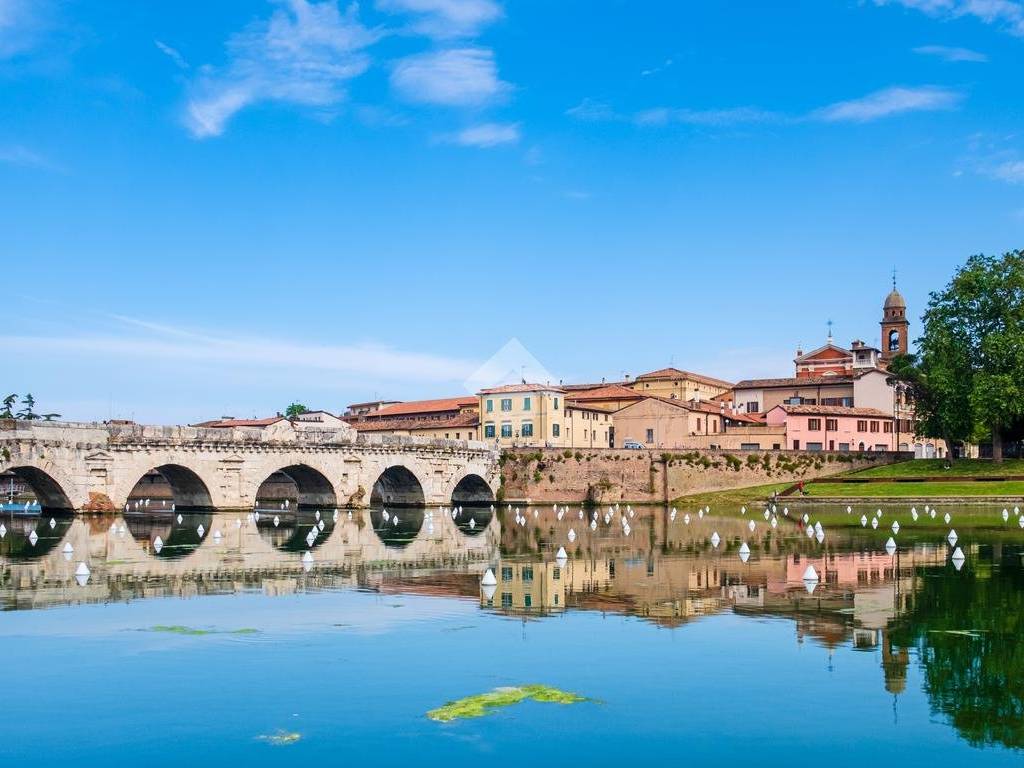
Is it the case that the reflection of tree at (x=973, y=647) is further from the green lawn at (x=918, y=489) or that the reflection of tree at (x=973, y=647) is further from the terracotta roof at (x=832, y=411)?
the terracotta roof at (x=832, y=411)

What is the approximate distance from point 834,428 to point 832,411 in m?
1.85

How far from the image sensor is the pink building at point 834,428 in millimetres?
110938

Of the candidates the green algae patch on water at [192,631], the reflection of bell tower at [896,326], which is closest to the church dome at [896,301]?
the reflection of bell tower at [896,326]

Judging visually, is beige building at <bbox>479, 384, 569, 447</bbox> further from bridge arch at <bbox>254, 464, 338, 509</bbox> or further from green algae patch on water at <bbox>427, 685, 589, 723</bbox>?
green algae patch on water at <bbox>427, 685, 589, 723</bbox>

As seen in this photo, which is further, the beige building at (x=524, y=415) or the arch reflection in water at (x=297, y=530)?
the beige building at (x=524, y=415)

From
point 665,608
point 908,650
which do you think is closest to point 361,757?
point 908,650

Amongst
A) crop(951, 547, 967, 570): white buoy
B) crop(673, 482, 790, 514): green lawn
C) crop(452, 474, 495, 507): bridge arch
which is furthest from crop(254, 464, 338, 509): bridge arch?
crop(951, 547, 967, 570): white buoy

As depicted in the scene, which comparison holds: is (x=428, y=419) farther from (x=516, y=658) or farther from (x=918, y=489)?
(x=516, y=658)

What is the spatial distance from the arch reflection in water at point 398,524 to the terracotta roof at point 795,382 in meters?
51.7

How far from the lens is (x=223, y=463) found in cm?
7431

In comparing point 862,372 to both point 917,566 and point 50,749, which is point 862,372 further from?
point 50,749

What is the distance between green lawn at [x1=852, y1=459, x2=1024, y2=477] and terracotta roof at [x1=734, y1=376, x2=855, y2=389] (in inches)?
812

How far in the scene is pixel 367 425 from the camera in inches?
5556

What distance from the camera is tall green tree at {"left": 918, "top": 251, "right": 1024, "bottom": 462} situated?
88812mm
